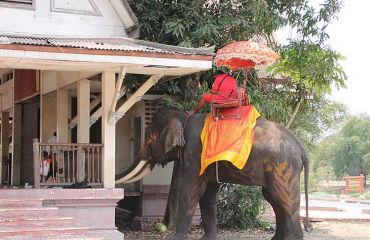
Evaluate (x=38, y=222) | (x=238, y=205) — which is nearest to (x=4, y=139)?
(x=238, y=205)

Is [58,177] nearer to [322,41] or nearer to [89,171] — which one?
[89,171]

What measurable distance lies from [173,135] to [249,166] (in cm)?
139

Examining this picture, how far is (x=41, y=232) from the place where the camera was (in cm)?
895

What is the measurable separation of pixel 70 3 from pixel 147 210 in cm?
501

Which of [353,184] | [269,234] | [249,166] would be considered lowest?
[353,184]

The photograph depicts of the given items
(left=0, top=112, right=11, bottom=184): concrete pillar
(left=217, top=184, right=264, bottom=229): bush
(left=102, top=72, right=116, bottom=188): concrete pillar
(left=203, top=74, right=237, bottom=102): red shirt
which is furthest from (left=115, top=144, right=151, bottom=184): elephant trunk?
(left=0, top=112, right=11, bottom=184): concrete pillar

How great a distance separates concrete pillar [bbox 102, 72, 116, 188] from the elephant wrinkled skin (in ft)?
2.91

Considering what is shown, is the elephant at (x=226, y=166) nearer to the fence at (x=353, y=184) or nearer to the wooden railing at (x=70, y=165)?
the wooden railing at (x=70, y=165)

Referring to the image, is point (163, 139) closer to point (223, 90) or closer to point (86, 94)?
point (223, 90)

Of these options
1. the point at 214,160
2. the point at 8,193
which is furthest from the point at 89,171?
the point at 214,160

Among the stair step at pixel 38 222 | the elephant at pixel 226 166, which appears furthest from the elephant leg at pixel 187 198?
the stair step at pixel 38 222

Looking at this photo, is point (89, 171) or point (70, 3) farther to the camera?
point (70, 3)

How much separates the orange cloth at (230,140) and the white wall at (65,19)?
3.02m

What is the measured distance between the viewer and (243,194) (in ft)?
46.4
